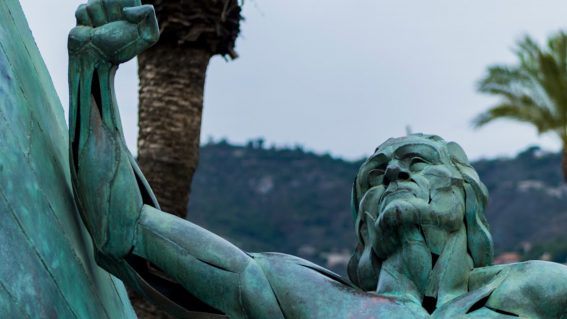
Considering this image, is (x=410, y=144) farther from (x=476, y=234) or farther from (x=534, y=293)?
(x=534, y=293)

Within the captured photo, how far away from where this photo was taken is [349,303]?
4.73 meters

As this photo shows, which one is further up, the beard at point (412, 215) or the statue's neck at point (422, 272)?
the beard at point (412, 215)

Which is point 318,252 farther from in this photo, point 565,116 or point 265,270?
point 265,270

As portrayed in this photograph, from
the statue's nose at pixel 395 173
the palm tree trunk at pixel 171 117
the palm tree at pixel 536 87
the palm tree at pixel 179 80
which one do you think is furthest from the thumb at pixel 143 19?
the palm tree at pixel 536 87

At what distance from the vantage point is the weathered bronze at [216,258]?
4.71 metres

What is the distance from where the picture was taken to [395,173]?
16.9 feet

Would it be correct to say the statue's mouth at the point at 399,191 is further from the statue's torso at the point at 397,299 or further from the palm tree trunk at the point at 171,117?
the palm tree trunk at the point at 171,117

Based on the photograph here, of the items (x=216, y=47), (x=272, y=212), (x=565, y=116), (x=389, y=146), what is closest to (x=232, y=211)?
(x=272, y=212)

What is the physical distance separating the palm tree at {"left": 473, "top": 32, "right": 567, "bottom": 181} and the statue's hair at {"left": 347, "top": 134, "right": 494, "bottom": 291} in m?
20.3

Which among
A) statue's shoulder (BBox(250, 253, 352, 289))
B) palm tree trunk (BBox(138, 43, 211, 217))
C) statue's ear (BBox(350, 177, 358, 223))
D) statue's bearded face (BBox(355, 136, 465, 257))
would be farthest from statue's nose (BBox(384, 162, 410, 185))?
palm tree trunk (BBox(138, 43, 211, 217))

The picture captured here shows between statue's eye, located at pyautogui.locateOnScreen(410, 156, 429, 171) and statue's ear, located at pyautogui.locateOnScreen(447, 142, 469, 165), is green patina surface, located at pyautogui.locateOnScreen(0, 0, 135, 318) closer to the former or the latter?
statue's eye, located at pyautogui.locateOnScreen(410, 156, 429, 171)

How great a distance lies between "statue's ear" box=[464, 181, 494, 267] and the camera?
5.12 m

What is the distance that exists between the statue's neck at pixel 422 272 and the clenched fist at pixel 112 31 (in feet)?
3.69

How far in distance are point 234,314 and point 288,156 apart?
8438 cm
